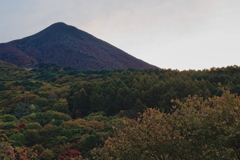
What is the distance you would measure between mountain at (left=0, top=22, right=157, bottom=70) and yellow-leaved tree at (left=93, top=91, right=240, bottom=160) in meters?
127

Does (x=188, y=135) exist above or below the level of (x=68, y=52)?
below

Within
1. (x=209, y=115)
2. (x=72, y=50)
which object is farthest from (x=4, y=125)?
(x=72, y=50)

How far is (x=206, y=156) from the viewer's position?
9.80m

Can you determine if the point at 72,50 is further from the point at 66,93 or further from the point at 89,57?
the point at 66,93

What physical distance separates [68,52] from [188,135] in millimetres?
155471

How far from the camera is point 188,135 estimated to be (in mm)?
10844

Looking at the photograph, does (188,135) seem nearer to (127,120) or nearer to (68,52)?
(127,120)

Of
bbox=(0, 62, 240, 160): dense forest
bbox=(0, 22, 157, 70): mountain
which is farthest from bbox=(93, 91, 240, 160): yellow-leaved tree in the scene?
Answer: bbox=(0, 22, 157, 70): mountain

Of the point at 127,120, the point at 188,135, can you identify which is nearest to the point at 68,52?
the point at 127,120

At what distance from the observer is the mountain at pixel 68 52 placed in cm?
14750

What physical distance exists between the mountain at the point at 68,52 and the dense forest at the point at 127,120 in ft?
182

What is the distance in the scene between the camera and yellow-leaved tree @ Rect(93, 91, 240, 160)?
9977 mm

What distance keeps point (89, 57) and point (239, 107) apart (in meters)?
144

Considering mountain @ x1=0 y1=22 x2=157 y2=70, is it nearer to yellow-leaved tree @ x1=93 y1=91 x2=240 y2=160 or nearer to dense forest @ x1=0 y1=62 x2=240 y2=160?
dense forest @ x1=0 y1=62 x2=240 y2=160
